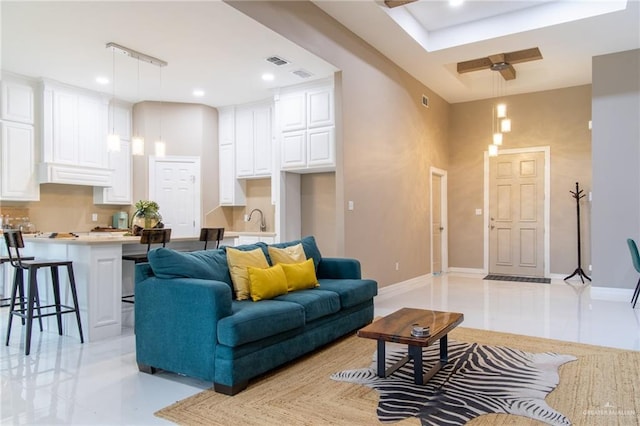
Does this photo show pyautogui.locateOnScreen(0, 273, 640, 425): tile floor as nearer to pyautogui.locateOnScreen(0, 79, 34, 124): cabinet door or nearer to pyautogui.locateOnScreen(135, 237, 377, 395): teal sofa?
pyautogui.locateOnScreen(135, 237, 377, 395): teal sofa

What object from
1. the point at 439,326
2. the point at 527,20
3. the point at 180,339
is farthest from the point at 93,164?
the point at 527,20

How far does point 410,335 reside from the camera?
8.86ft

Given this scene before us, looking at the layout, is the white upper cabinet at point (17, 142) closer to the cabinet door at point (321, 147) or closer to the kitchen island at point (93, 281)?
the kitchen island at point (93, 281)

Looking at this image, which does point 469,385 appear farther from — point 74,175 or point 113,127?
point 113,127

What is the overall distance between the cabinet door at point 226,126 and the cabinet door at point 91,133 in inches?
72.2

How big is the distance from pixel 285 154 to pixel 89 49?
266cm

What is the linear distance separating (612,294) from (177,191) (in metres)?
6.71

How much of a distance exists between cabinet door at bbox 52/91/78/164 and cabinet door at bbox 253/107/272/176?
105 inches

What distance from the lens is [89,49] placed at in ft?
16.2

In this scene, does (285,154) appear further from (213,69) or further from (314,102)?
(213,69)

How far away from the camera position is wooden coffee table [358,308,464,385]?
268 cm

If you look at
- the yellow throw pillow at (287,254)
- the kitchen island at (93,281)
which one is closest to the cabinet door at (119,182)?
the kitchen island at (93,281)

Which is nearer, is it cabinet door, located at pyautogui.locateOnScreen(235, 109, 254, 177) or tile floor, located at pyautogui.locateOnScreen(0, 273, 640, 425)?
tile floor, located at pyautogui.locateOnScreen(0, 273, 640, 425)

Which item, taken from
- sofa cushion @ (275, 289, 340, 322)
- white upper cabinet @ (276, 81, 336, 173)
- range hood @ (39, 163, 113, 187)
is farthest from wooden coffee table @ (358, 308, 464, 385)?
range hood @ (39, 163, 113, 187)
